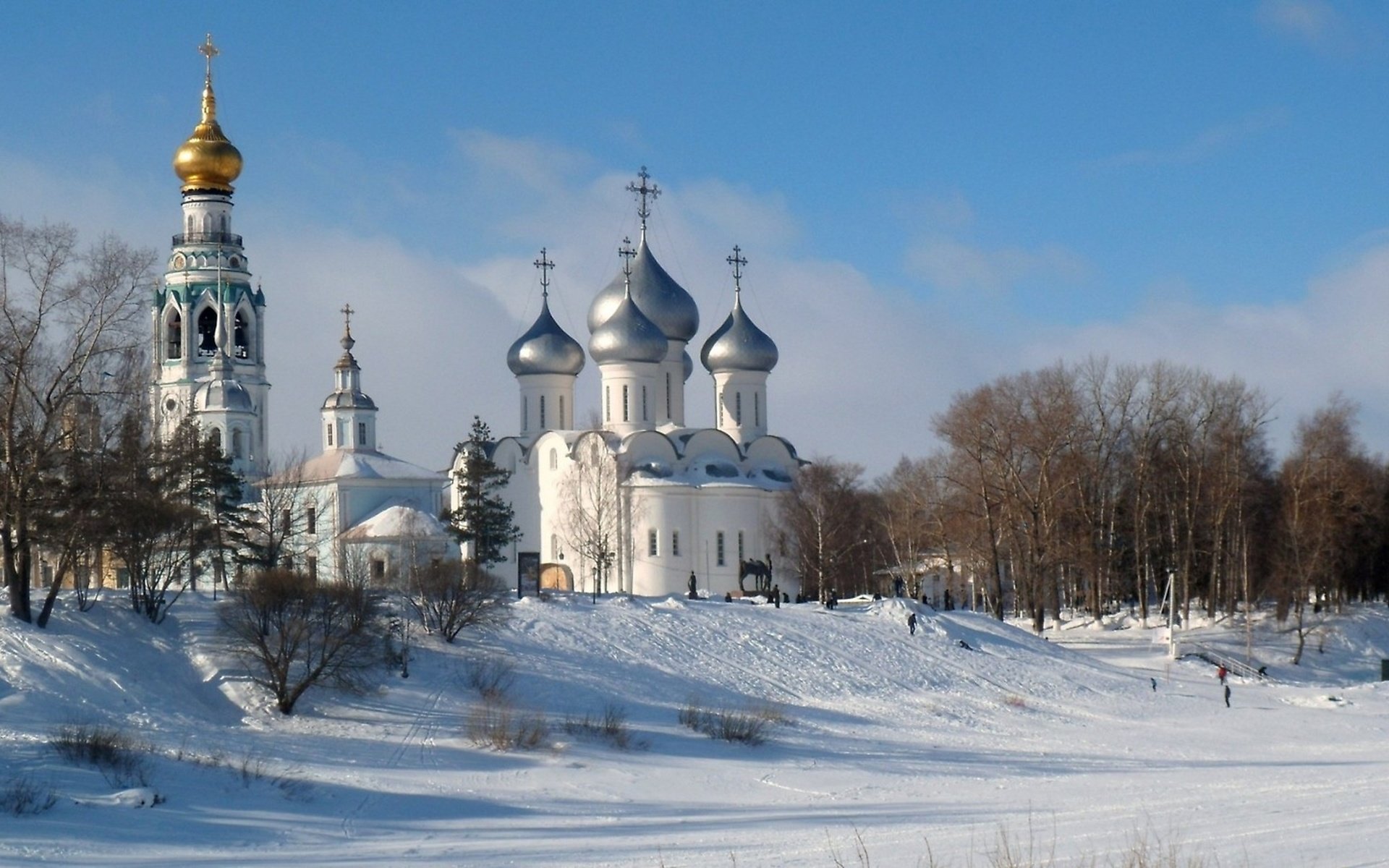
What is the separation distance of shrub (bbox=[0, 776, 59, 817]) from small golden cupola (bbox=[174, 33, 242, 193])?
44.5m

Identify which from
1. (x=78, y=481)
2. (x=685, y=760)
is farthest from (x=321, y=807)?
(x=78, y=481)

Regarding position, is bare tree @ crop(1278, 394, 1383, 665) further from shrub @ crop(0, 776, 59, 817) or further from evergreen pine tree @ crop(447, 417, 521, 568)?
shrub @ crop(0, 776, 59, 817)

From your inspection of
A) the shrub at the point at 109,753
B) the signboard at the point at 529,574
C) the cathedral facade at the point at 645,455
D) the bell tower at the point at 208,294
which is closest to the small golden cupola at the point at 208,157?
the bell tower at the point at 208,294

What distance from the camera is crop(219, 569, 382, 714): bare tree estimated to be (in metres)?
26.2

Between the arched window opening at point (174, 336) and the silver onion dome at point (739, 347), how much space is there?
18.8m

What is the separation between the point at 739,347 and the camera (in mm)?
55094

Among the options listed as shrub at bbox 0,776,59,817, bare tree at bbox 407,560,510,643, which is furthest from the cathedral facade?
shrub at bbox 0,776,59,817

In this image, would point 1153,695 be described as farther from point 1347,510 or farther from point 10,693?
point 10,693

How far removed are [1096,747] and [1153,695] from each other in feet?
22.7

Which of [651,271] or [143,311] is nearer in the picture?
[143,311]

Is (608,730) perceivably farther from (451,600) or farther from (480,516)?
(480,516)

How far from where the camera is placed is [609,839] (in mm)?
18172

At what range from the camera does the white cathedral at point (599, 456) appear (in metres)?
50.9

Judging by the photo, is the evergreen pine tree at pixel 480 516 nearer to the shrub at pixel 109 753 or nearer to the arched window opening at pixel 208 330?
the arched window opening at pixel 208 330
